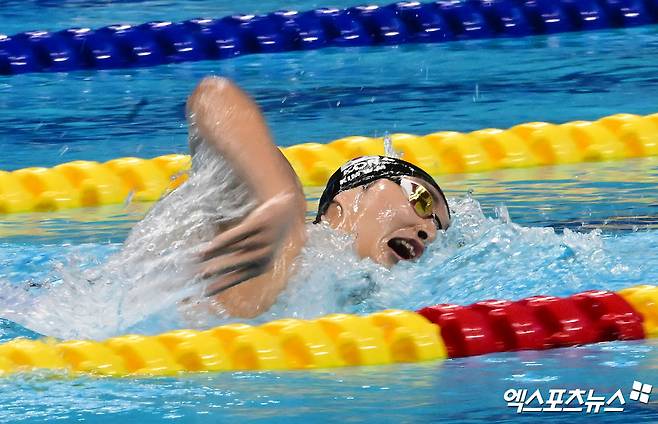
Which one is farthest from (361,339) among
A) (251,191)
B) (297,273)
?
(251,191)

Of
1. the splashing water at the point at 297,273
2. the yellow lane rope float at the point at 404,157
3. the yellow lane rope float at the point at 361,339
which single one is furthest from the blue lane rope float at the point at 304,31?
the yellow lane rope float at the point at 361,339

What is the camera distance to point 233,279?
11.1ft

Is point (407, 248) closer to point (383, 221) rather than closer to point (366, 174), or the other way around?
point (383, 221)

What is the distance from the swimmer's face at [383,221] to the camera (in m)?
3.79

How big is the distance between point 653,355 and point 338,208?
1.01m

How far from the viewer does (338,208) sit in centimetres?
387

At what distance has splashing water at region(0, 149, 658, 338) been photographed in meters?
3.48

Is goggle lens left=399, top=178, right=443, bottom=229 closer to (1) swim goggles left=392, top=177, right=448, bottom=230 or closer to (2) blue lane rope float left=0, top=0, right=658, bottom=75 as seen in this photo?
(1) swim goggles left=392, top=177, right=448, bottom=230

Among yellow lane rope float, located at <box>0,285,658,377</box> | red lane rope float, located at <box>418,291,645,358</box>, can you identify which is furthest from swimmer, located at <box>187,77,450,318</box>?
red lane rope float, located at <box>418,291,645,358</box>

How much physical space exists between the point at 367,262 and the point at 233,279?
0.50 metres

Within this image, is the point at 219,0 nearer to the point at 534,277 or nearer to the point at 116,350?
the point at 534,277

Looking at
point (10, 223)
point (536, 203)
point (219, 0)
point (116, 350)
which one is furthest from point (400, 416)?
point (219, 0)

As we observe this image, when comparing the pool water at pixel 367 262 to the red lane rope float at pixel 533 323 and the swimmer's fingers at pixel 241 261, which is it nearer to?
the red lane rope float at pixel 533 323

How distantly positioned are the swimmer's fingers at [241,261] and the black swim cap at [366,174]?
57 cm
